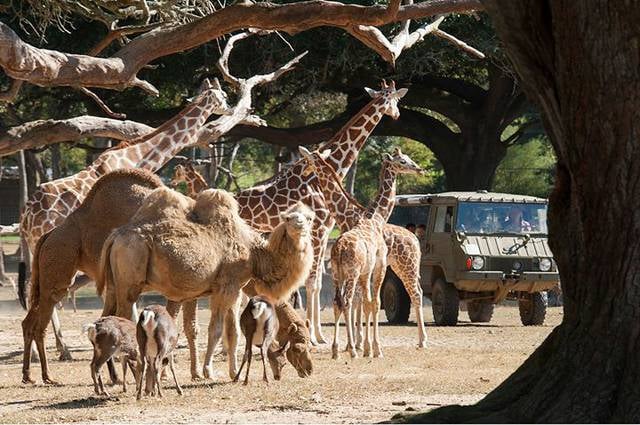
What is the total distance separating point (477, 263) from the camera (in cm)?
2169

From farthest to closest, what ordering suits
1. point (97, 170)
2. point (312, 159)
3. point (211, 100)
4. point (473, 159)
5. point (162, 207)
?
point (473, 159)
point (312, 159)
point (211, 100)
point (97, 170)
point (162, 207)

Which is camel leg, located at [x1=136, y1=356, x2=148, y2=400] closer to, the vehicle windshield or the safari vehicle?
the safari vehicle

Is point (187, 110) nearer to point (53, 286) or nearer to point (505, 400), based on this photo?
point (53, 286)

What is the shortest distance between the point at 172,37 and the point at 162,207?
1.90 metres

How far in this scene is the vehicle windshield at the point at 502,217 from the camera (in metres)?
22.5

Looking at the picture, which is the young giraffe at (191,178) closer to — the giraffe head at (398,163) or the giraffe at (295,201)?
the giraffe at (295,201)

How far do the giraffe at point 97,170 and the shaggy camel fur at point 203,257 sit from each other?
346 centimetres

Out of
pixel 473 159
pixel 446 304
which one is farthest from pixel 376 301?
pixel 473 159

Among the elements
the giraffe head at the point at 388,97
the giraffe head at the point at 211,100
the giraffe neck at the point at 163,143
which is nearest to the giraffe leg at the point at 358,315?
the giraffe neck at the point at 163,143

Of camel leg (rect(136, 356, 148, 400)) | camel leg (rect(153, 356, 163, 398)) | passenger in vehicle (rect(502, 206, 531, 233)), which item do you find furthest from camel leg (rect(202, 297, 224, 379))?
passenger in vehicle (rect(502, 206, 531, 233))

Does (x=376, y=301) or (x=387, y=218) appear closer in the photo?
(x=376, y=301)

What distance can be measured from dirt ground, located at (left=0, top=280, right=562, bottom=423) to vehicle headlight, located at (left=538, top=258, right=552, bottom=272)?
3.34 meters

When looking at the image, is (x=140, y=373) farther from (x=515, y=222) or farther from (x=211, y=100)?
(x=515, y=222)

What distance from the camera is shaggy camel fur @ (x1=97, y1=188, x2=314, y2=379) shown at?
12.1m
